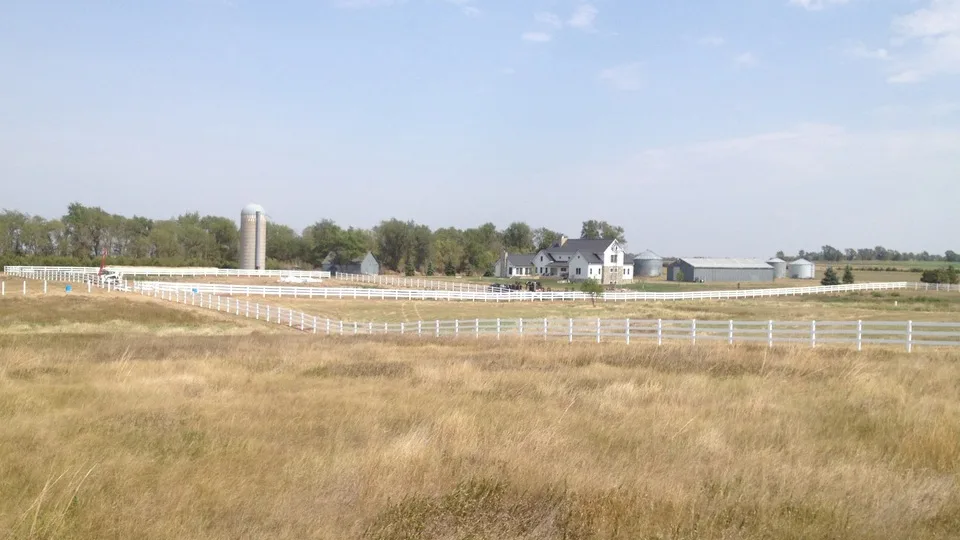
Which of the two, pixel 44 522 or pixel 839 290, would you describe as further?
pixel 839 290

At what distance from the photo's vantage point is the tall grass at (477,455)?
5.80 metres

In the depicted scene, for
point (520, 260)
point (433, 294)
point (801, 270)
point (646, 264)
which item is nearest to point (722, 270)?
point (646, 264)

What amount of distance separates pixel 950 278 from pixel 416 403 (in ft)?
359

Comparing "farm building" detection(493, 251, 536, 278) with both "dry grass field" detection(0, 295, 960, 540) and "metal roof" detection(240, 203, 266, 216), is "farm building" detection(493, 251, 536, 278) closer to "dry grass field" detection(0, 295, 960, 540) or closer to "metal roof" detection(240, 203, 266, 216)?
"metal roof" detection(240, 203, 266, 216)

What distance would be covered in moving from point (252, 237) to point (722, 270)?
246 feet

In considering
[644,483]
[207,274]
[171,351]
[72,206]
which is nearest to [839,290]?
[207,274]

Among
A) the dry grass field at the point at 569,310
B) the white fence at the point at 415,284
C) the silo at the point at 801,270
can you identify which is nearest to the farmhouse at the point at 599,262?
the white fence at the point at 415,284

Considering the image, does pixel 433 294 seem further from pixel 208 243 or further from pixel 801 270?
pixel 801 270

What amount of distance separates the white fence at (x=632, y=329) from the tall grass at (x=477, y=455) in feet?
28.5

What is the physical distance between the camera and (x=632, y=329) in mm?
27453

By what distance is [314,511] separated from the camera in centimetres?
595

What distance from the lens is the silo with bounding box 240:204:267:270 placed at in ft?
326

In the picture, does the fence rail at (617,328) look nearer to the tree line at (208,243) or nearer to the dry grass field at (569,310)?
the dry grass field at (569,310)

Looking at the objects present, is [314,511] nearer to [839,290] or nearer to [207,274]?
[207,274]
